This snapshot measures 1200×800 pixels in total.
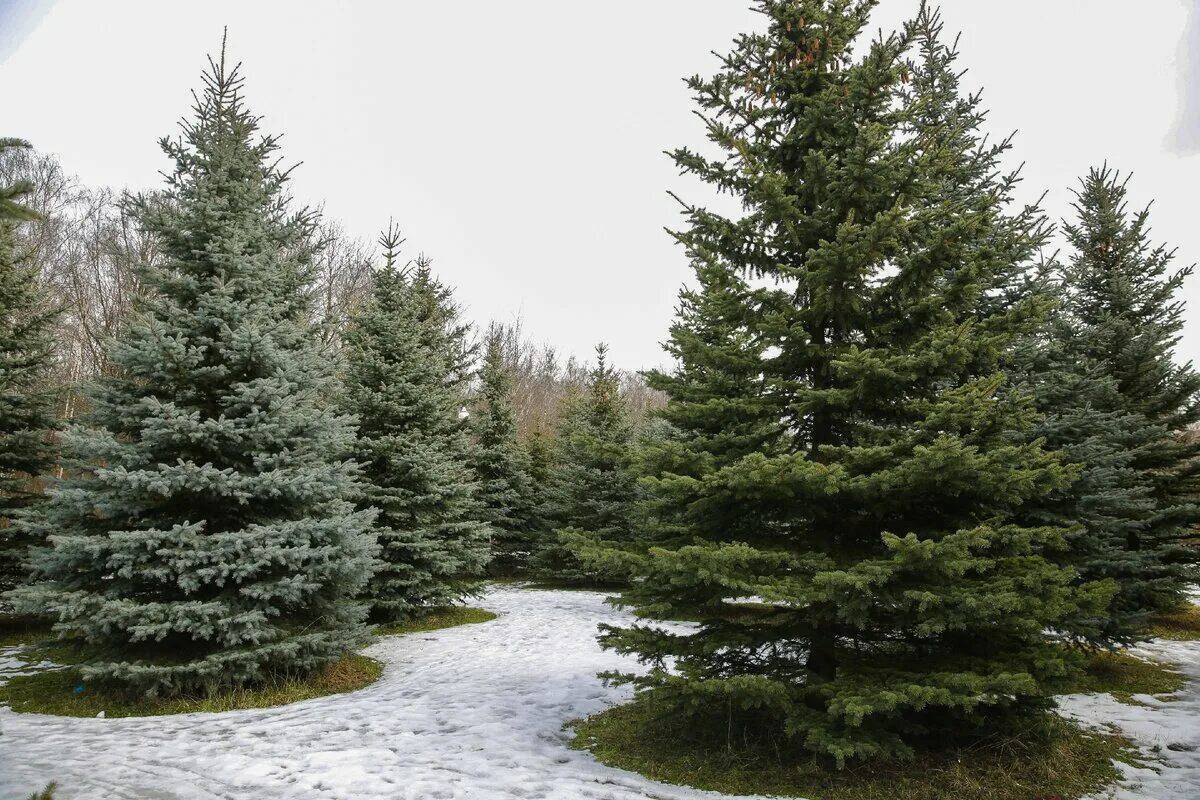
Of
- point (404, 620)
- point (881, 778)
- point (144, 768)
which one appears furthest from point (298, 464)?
point (881, 778)

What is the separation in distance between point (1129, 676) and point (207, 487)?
11721mm

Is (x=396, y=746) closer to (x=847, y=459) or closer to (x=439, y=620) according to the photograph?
(x=847, y=459)

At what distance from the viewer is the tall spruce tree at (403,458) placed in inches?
422

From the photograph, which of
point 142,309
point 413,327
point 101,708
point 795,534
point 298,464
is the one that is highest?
point 413,327

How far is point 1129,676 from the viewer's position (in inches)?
317

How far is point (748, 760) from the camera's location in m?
4.84

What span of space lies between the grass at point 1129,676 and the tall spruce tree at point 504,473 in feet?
44.9

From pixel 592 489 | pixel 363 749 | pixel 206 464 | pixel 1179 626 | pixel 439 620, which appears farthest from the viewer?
pixel 592 489

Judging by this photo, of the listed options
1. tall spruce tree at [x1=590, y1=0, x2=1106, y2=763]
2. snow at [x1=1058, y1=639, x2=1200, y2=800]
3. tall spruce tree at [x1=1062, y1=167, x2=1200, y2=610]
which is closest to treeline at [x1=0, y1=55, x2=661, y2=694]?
tall spruce tree at [x1=590, y1=0, x2=1106, y2=763]

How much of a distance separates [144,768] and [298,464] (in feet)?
11.1

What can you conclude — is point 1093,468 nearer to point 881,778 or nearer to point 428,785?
point 881,778

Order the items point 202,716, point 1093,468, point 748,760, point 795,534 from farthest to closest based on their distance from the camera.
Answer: point 1093,468 → point 202,716 → point 795,534 → point 748,760

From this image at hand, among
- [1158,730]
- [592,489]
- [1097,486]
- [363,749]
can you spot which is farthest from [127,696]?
[592,489]

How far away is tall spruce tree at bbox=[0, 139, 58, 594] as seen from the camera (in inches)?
380
